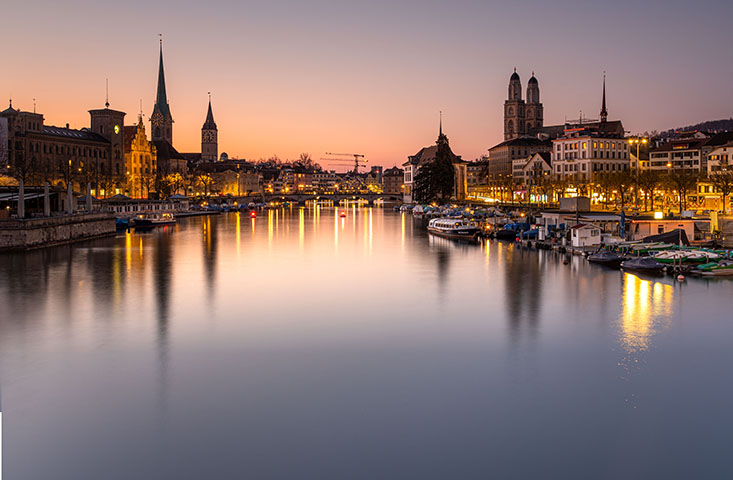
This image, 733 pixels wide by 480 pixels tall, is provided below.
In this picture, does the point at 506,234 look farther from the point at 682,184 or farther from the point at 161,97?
the point at 161,97

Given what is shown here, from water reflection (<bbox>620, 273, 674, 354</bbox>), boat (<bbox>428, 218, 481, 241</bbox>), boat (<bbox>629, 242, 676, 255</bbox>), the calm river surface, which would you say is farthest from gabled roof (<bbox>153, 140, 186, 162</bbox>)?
water reflection (<bbox>620, 273, 674, 354</bbox>)

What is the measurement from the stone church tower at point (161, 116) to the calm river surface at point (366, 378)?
151041 mm

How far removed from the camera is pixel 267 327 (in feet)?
85.7

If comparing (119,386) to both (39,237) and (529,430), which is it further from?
(39,237)

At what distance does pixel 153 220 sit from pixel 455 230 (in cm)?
4293

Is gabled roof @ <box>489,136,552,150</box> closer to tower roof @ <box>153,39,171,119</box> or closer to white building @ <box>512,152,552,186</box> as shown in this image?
white building @ <box>512,152,552,186</box>

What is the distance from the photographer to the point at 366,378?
19.0 m

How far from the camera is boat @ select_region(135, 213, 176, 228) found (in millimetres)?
84125

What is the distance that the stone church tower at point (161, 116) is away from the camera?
7136 inches

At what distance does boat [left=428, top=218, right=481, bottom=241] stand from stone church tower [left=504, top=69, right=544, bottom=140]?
4751 inches

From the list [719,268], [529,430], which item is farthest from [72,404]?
[719,268]

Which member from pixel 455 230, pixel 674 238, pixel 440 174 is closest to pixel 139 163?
pixel 440 174

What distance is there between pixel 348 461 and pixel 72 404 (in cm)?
798

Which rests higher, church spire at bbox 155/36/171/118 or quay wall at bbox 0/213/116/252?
church spire at bbox 155/36/171/118
